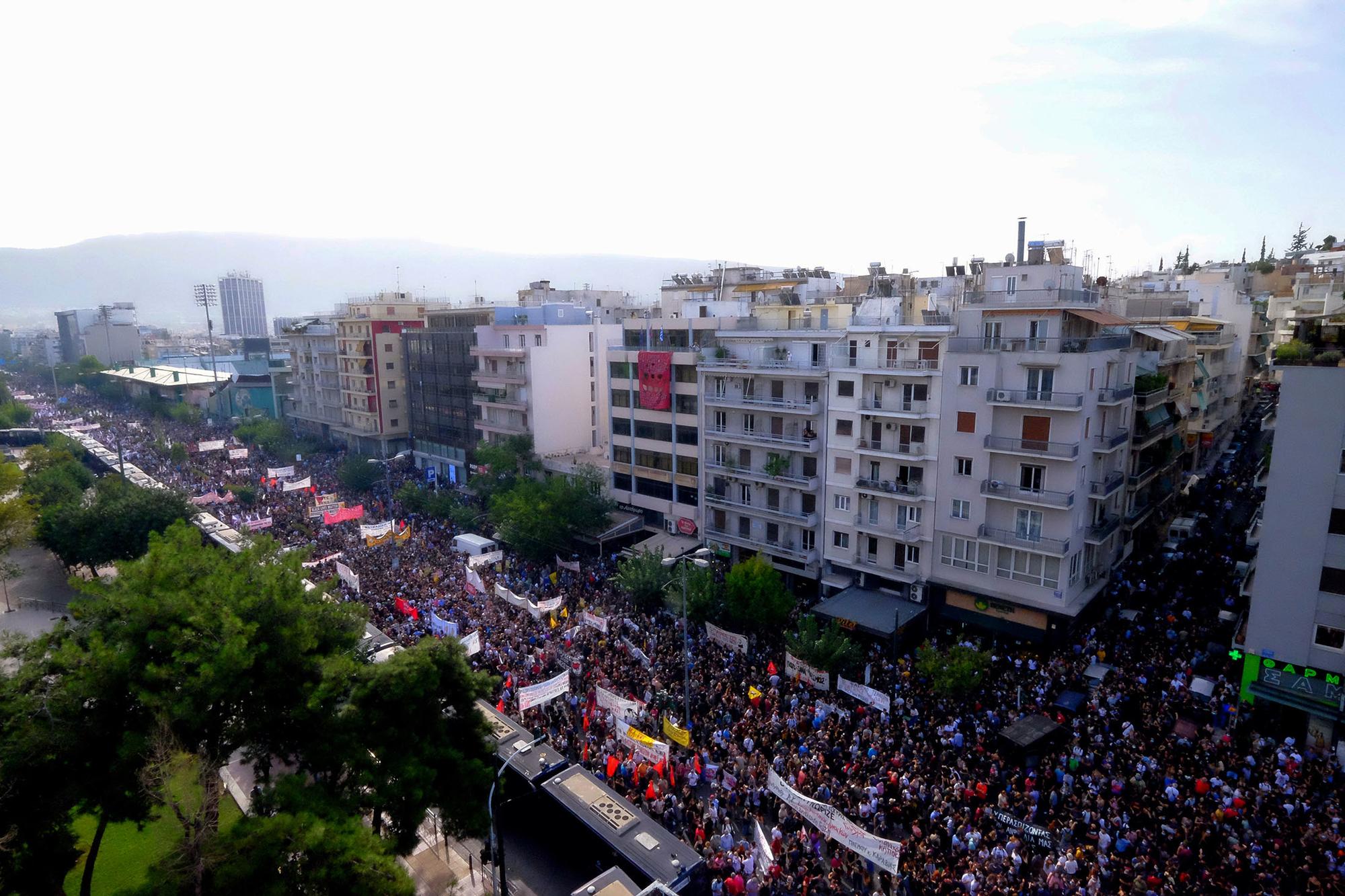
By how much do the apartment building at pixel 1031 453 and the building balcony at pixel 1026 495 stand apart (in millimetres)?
48

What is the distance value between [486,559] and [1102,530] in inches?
1227

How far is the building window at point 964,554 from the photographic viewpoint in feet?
110

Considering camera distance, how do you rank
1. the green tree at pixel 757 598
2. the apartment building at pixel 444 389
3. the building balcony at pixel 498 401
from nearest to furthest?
the green tree at pixel 757 598 → the building balcony at pixel 498 401 → the apartment building at pixel 444 389

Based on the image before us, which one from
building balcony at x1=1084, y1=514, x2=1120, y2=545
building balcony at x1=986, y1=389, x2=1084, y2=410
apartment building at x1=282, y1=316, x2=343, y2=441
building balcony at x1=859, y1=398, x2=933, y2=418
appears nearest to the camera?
building balcony at x1=986, y1=389, x2=1084, y2=410

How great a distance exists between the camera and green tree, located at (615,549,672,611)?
120ft

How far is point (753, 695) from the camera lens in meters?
27.3

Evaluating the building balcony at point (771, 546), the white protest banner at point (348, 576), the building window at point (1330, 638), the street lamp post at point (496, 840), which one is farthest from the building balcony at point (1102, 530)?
the white protest banner at point (348, 576)

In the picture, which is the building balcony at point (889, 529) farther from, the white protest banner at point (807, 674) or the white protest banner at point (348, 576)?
the white protest banner at point (348, 576)

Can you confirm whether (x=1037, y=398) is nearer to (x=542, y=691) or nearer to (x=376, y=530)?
(x=542, y=691)

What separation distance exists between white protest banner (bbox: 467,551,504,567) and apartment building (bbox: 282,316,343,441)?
160 ft

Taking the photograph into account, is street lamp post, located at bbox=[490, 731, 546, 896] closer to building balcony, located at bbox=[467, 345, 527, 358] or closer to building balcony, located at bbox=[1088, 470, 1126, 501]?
building balcony, located at bbox=[1088, 470, 1126, 501]

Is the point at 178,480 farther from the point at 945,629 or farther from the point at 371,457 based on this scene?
the point at 945,629

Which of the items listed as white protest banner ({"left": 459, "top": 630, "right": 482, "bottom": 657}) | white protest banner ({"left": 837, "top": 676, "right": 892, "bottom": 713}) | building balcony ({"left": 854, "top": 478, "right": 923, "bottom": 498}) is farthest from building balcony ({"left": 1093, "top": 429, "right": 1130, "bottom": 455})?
white protest banner ({"left": 459, "top": 630, "right": 482, "bottom": 657})

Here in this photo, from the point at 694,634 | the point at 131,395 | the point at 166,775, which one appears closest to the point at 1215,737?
the point at 694,634
